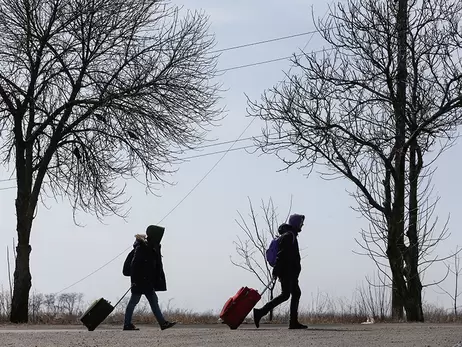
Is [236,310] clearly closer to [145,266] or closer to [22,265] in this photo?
[145,266]

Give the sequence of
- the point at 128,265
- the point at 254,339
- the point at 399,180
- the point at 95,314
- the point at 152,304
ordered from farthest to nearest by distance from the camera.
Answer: the point at 399,180 → the point at 95,314 → the point at 128,265 → the point at 152,304 → the point at 254,339

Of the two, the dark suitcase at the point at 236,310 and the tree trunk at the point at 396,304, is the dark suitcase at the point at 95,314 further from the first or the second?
the tree trunk at the point at 396,304

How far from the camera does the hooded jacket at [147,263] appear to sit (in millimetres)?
16797

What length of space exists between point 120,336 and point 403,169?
915 centimetres

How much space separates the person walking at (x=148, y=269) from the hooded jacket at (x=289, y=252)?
2.13 m

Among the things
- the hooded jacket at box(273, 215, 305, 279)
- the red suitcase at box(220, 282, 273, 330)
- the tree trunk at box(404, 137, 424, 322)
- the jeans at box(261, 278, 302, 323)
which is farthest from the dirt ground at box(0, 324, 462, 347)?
the tree trunk at box(404, 137, 424, 322)

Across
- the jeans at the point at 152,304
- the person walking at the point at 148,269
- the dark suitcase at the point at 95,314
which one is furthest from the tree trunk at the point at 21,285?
the person walking at the point at 148,269

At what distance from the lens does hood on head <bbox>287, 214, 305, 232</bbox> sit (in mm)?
15781

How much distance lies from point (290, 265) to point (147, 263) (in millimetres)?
2554

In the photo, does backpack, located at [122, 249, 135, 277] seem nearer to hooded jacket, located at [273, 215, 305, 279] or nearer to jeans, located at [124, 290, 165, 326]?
jeans, located at [124, 290, 165, 326]

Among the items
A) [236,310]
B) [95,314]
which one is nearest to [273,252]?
[236,310]

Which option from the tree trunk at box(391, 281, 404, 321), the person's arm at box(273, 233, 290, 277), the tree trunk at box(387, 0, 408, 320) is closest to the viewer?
the person's arm at box(273, 233, 290, 277)

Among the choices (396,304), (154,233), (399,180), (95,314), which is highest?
(399,180)

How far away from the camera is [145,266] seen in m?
16.9
